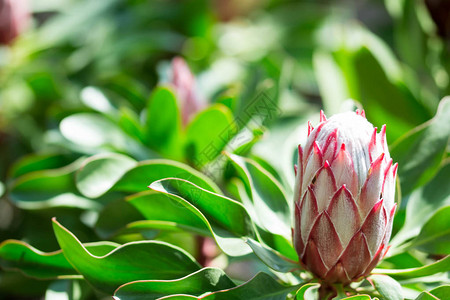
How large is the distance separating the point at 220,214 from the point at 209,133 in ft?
0.81

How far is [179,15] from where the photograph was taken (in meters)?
1.78

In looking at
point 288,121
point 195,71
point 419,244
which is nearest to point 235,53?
point 195,71

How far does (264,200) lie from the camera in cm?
92

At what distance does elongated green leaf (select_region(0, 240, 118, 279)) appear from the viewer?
892 mm

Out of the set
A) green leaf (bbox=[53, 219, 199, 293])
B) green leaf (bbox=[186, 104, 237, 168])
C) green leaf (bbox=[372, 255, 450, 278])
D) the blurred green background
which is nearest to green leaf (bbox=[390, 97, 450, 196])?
→ the blurred green background

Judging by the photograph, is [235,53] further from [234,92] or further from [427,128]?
[427,128]

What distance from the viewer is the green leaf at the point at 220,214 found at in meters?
0.77

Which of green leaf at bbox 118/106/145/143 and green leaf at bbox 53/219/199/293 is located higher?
green leaf at bbox 118/106/145/143

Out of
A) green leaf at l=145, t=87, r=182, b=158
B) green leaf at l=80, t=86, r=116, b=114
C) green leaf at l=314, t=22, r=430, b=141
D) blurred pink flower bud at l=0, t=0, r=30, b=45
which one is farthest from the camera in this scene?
blurred pink flower bud at l=0, t=0, r=30, b=45

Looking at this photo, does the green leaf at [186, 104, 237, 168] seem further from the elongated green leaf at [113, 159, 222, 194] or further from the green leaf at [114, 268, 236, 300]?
the green leaf at [114, 268, 236, 300]

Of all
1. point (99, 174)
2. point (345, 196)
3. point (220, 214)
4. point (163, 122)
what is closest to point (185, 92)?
point (163, 122)

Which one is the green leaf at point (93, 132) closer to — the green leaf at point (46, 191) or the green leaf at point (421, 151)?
the green leaf at point (46, 191)

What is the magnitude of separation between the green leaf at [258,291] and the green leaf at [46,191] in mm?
392

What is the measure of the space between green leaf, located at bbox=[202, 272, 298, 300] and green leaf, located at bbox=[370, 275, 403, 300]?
11 cm
